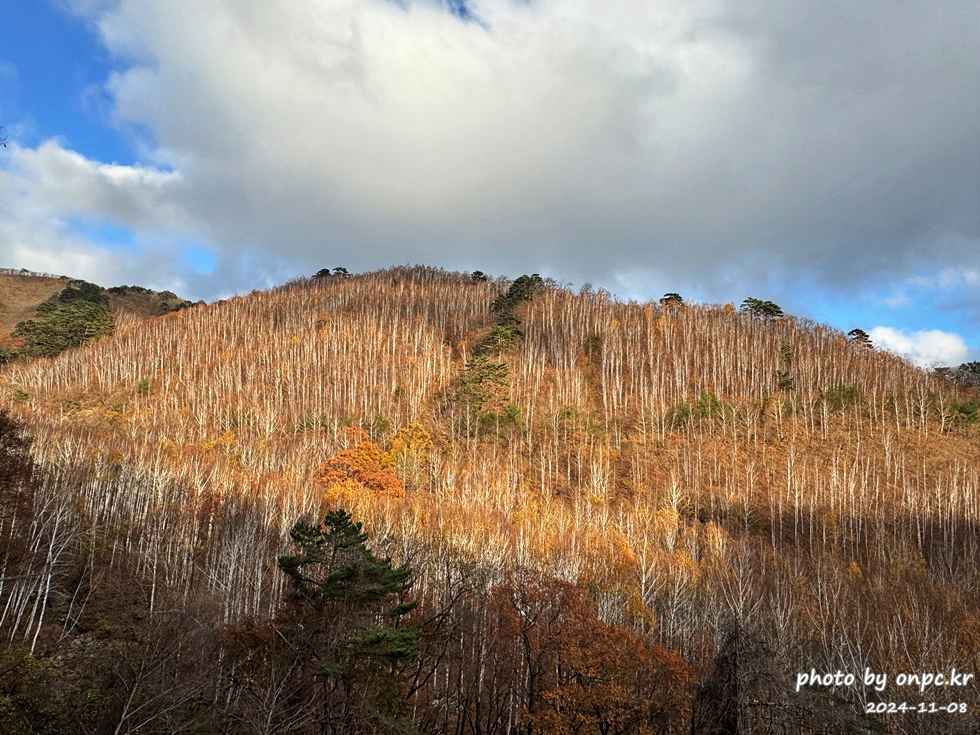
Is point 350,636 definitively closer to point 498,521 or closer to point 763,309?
point 498,521

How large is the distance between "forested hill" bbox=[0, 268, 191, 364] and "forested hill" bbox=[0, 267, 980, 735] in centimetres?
474

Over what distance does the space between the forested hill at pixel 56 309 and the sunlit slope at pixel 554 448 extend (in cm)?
662

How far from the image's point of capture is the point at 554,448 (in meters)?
68.9

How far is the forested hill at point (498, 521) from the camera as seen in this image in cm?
1862

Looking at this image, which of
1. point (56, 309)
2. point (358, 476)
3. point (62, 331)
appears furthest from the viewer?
point (56, 309)

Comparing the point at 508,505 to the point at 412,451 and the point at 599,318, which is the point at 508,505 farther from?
the point at 599,318

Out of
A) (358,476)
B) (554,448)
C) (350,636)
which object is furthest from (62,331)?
(350,636)

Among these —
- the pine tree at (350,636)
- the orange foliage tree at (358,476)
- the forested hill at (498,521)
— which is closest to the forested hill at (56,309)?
the forested hill at (498,521)

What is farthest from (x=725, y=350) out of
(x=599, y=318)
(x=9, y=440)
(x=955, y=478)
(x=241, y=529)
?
(x=9, y=440)

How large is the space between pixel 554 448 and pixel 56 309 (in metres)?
109

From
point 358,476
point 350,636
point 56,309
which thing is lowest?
point 350,636

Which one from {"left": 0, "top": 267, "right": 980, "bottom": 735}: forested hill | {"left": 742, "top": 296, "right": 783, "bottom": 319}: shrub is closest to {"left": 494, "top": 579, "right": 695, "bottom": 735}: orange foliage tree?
{"left": 0, "top": 267, "right": 980, "bottom": 735}: forested hill

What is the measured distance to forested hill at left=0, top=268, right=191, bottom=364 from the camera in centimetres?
9700

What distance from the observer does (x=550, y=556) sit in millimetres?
37312
